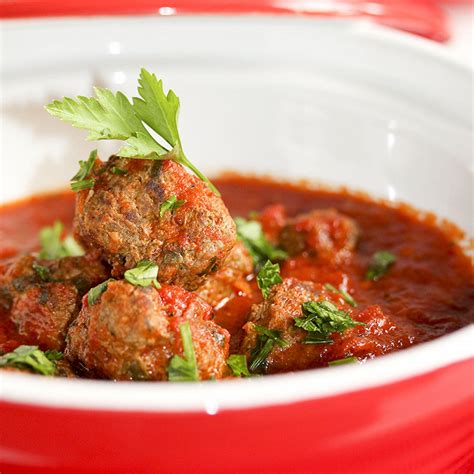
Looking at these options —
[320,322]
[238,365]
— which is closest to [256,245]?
[320,322]

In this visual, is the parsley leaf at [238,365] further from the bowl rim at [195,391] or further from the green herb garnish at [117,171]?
the green herb garnish at [117,171]

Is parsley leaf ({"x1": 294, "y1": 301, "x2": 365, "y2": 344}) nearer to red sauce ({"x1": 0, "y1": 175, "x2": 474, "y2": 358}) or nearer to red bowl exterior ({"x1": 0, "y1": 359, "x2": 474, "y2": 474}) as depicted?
red sauce ({"x1": 0, "y1": 175, "x2": 474, "y2": 358})

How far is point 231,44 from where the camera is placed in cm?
564

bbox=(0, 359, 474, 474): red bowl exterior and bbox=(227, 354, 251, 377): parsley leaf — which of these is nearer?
bbox=(0, 359, 474, 474): red bowl exterior

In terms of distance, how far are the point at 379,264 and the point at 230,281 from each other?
940 mm

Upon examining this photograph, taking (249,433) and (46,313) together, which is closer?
(249,433)

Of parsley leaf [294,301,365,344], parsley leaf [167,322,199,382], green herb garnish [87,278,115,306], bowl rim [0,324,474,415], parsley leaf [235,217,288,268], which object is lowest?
parsley leaf [235,217,288,268]

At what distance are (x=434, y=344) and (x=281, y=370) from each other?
0.90m

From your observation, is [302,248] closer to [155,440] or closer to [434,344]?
[434,344]

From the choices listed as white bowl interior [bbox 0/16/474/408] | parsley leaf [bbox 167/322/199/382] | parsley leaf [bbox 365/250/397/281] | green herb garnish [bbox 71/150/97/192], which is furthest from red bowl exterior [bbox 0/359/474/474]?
white bowl interior [bbox 0/16/474/408]

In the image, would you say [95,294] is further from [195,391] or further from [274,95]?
[274,95]

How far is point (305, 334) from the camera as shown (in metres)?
3.44

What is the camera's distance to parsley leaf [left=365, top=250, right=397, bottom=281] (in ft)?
14.4

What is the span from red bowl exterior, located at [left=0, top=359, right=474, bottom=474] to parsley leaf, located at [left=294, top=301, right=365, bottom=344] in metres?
0.79
